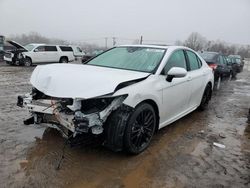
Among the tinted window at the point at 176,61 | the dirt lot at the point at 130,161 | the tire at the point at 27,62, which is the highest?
the tinted window at the point at 176,61

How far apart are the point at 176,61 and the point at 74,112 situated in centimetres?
244

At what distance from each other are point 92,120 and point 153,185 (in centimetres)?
109

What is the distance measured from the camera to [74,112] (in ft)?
11.4

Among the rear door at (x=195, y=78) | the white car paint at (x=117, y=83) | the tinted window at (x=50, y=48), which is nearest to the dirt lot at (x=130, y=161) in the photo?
the white car paint at (x=117, y=83)

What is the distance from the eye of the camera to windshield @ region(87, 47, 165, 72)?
4609mm

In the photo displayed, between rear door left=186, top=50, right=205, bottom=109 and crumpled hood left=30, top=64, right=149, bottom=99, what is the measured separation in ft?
5.68

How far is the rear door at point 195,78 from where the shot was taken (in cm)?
559

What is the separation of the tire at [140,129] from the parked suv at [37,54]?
53.9 feet

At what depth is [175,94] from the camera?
15.7ft

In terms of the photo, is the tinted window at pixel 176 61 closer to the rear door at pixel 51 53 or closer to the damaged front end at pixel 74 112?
the damaged front end at pixel 74 112

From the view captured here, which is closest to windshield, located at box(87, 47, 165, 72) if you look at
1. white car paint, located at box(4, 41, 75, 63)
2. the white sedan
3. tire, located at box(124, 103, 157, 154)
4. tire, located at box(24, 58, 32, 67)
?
the white sedan

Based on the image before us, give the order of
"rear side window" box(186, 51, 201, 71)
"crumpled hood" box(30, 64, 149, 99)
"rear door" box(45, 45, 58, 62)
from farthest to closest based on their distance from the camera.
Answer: "rear door" box(45, 45, 58, 62)
"rear side window" box(186, 51, 201, 71)
"crumpled hood" box(30, 64, 149, 99)

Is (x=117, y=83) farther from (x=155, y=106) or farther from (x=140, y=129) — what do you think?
(x=155, y=106)

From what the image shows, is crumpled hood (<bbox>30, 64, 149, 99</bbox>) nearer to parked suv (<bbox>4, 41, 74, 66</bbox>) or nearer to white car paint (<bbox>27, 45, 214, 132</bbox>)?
white car paint (<bbox>27, 45, 214, 132</bbox>)
